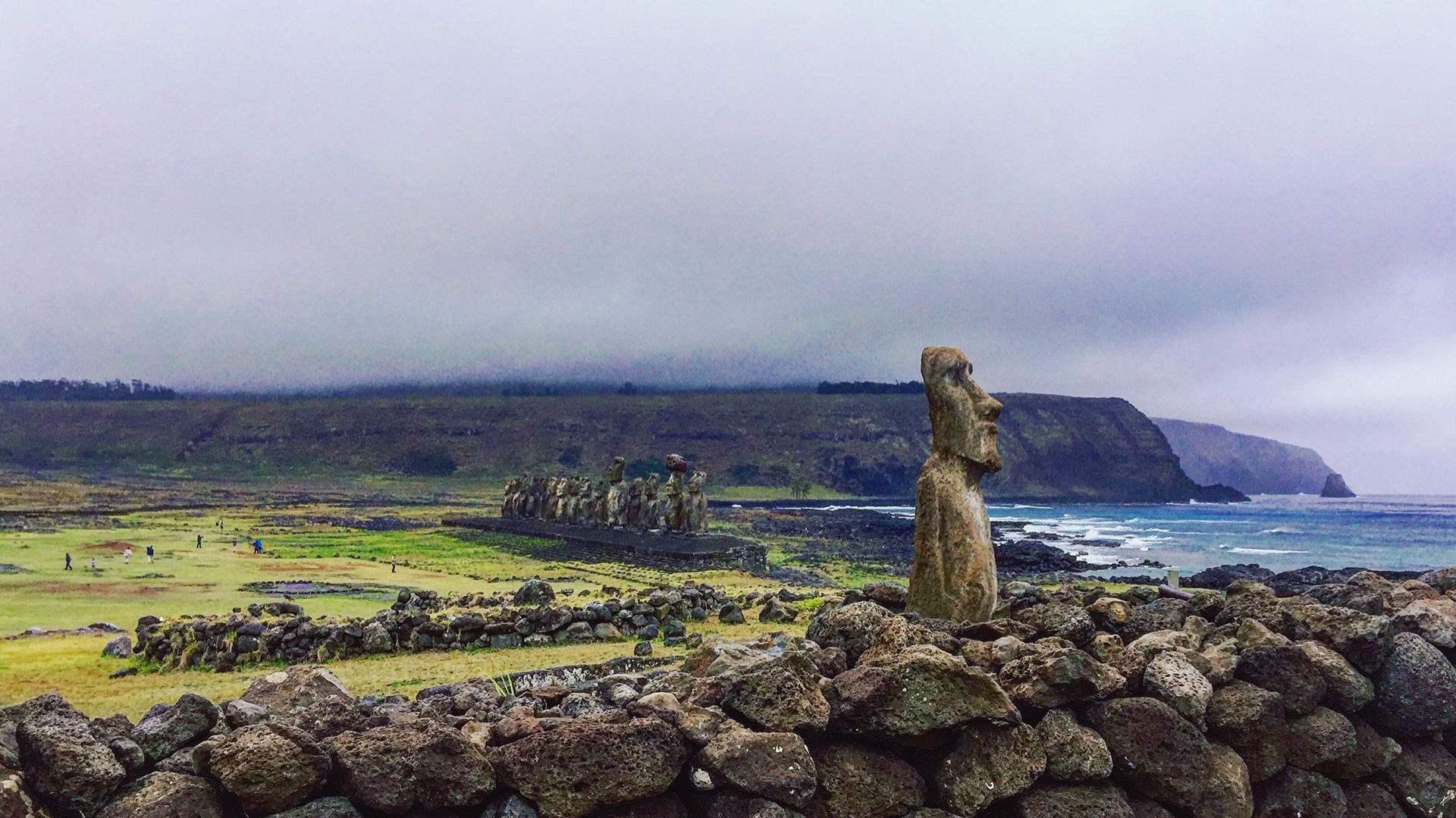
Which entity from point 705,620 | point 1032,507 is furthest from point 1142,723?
point 1032,507

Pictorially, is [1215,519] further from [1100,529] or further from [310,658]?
[310,658]

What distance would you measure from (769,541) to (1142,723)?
48682mm

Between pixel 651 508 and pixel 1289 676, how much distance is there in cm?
3312

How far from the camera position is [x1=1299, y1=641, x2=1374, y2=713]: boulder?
20.6ft

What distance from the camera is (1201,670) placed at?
614 cm

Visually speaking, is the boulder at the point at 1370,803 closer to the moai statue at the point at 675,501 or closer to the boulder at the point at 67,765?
the boulder at the point at 67,765

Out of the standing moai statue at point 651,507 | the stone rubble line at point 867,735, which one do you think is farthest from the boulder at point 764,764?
the standing moai statue at point 651,507

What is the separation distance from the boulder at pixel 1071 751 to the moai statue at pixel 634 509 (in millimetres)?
33707

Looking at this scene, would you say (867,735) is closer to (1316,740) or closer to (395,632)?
(1316,740)

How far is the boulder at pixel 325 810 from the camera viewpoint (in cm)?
443

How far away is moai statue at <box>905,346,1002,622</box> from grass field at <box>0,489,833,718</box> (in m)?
4.99

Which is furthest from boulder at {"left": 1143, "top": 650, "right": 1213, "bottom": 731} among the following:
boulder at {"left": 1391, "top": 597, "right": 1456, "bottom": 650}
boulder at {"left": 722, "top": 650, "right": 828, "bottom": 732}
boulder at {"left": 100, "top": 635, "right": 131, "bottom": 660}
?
boulder at {"left": 100, "top": 635, "right": 131, "bottom": 660}

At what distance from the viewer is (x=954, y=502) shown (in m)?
9.92

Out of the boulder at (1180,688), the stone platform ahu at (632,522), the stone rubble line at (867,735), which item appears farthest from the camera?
the stone platform ahu at (632,522)
